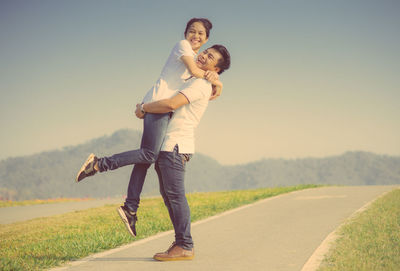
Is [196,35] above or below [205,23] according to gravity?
below

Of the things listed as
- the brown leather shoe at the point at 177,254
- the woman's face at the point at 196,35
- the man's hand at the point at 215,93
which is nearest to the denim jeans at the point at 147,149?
the man's hand at the point at 215,93

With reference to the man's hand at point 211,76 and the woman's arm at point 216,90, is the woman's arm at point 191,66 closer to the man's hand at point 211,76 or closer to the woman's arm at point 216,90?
the man's hand at point 211,76

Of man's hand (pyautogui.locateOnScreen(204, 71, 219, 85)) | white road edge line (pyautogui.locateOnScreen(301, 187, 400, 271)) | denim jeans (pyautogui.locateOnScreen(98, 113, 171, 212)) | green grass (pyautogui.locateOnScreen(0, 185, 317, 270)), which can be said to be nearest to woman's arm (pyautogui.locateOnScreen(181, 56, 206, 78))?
man's hand (pyautogui.locateOnScreen(204, 71, 219, 85))

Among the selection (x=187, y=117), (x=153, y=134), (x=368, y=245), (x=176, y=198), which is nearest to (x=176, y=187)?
(x=176, y=198)

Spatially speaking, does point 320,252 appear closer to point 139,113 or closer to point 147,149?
point 147,149

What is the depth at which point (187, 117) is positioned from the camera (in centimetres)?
506

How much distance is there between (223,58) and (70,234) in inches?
205

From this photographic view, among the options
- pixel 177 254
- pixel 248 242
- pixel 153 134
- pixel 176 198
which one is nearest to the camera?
pixel 153 134

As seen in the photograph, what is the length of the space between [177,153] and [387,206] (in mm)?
7950

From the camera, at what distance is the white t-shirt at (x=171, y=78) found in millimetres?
→ 4988

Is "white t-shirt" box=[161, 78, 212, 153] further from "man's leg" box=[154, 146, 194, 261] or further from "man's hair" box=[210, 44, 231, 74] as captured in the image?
"man's hair" box=[210, 44, 231, 74]

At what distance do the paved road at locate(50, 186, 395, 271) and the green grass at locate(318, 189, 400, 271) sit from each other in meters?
0.36

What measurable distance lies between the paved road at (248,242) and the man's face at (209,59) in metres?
2.34

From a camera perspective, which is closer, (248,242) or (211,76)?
(211,76)
